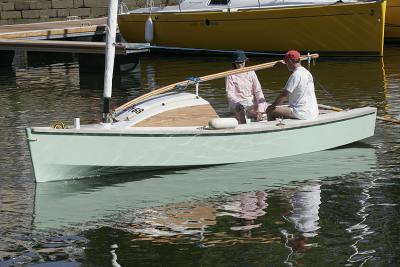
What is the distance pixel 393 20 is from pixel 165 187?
63.4 feet

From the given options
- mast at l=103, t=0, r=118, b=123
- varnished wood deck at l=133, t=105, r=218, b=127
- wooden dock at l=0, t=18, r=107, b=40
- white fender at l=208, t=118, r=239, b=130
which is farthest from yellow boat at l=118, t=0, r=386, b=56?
mast at l=103, t=0, r=118, b=123

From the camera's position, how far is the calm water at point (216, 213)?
11.1 metres

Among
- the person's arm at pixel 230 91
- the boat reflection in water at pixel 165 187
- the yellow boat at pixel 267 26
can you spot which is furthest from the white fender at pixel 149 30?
the boat reflection in water at pixel 165 187

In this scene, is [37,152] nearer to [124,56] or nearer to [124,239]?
[124,239]

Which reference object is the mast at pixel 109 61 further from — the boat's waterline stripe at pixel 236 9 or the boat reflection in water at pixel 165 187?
the boat's waterline stripe at pixel 236 9

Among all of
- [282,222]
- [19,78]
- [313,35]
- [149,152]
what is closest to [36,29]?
[19,78]

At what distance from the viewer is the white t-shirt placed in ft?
50.1

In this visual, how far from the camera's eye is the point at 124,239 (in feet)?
38.4

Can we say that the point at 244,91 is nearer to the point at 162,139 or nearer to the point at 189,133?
the point at 189,133

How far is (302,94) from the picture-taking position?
603 inches

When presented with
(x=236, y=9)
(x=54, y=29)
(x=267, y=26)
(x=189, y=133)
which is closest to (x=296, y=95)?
(x=189, y=133)

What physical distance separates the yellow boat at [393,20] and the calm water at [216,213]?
13631 millimetres

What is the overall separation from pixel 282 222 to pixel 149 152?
9.06 ft

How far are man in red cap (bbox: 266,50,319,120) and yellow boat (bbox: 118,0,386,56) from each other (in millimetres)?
13436
